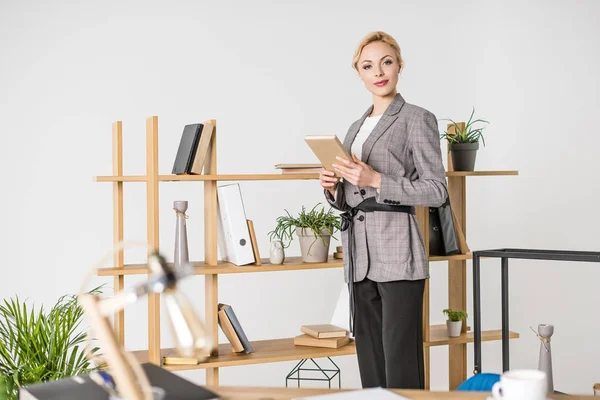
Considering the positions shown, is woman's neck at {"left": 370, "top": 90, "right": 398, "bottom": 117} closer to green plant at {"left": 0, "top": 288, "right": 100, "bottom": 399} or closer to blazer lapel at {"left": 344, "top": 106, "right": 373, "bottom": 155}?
blazer lapel at {"left": 344, "top": 106, "right": 373, "bottom": 155}

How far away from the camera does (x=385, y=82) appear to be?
2.90 metres

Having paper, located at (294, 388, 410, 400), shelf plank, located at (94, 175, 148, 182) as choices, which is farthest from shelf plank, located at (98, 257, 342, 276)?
paper, located at (294, 388, 410, 400)

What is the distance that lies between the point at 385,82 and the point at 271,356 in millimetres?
1368

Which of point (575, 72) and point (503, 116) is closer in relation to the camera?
point (575, 72)

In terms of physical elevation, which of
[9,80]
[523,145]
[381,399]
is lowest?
[381,399]

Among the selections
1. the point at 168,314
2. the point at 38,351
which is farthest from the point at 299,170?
the point at 168,314

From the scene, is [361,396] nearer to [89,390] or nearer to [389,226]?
[89,390]

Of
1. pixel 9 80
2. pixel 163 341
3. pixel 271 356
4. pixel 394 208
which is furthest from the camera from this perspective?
pixel 163 341

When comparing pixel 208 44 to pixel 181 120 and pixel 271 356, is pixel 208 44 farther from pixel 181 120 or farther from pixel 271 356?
pixel 271 356

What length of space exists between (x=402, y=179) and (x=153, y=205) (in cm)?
111

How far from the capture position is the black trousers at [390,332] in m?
2.84

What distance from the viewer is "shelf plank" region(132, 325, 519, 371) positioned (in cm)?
336

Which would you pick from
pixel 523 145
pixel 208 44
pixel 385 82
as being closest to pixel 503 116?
pixel 523 145

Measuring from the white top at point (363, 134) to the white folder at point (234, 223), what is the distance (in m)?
0.63
